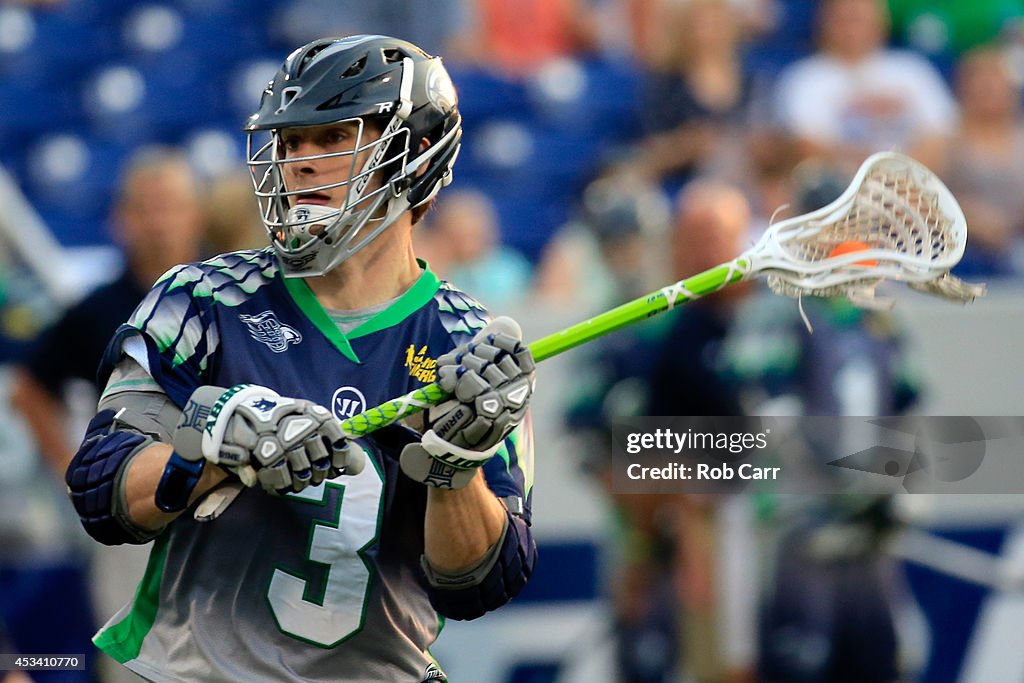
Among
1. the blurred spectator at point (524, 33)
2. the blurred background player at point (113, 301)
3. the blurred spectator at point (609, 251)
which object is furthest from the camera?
the blurred spectator at point (524, 33)

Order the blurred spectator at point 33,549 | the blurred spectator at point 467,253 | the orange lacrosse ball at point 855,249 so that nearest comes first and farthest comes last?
the orange lacrosse ball at point 855,249 → the blurred spectator at point 33,549 → the blurred spectator at point 467,253

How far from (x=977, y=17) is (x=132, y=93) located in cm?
408

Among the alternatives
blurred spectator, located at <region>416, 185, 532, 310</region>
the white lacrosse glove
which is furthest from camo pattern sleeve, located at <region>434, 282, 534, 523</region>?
blurred spectator, located at <region>416, 185, 532, 310</region>

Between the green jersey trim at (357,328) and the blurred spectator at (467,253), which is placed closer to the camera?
the green jersey trim at (357,328)

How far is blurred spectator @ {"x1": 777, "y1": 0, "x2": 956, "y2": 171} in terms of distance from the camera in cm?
660

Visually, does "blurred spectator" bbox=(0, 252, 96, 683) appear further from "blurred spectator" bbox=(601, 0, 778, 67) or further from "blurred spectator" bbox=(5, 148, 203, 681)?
"blurred spectator" bbox=(601, 0, 778, 67)

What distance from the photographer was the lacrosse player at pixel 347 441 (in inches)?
93.8

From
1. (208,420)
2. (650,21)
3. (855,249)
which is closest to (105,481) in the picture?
(208,420)

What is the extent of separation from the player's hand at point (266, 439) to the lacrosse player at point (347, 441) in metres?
0.05

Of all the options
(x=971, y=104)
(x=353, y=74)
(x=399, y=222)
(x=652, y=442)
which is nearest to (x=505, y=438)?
(x=399, y=222)

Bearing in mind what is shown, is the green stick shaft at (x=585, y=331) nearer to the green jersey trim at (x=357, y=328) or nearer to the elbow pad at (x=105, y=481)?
the green jersey trim at (x=357, y=328)

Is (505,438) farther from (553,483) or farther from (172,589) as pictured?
(553,483)

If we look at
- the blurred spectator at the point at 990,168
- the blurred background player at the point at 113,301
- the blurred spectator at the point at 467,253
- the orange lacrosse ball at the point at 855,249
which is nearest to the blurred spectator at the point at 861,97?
the blurred spectator at the point at 990,168

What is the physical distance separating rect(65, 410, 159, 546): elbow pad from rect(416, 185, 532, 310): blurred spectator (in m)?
3.54
